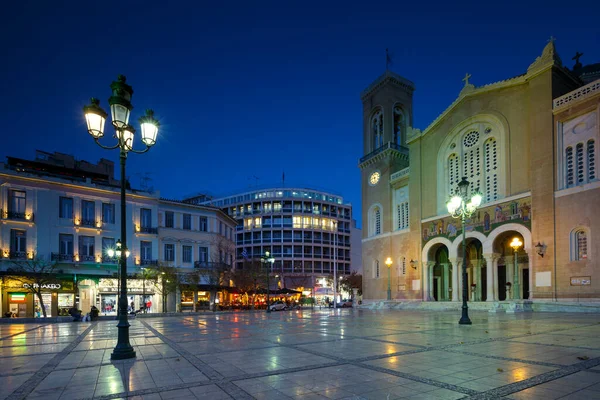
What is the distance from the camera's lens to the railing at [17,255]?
31.5 meters

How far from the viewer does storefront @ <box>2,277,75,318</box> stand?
31684 mm

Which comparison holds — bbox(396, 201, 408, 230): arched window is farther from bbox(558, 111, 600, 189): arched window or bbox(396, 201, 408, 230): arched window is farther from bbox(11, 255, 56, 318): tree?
bbox(11, 255, 56, 318): tree

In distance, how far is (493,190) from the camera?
102 feet

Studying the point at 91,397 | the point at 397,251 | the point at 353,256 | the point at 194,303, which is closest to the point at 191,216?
the point at 194,303

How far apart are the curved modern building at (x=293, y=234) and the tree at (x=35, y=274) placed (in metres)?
45.9

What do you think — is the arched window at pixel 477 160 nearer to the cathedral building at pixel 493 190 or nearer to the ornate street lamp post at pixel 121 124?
the cathedral building at pixel 493 190

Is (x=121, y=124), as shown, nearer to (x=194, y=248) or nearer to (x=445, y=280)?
(x=194, y=248)

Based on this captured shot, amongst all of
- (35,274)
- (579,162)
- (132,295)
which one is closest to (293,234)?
(132,295)

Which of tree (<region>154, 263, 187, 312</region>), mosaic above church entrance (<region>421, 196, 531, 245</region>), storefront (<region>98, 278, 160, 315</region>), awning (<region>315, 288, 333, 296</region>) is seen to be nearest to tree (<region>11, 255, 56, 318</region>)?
storefront (<region>98, 278, 160, 315</region>)

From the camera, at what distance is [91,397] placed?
235 inches

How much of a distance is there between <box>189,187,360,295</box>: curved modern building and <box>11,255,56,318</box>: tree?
45850 mm

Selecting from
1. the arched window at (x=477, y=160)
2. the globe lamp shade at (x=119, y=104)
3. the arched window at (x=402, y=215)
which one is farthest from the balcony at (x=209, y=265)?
the globe lamp shade at (x=119, y=104)

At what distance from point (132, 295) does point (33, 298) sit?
8395 millimetres

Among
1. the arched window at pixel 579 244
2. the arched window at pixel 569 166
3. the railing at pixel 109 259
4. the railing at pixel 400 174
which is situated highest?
the railing at pixel 400 174
